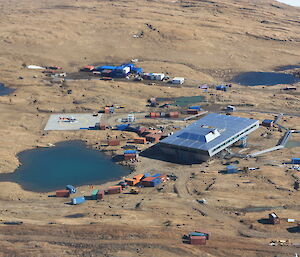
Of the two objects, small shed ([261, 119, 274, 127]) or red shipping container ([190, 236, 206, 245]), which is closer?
red shipping container ([190, 236, 206, 245])

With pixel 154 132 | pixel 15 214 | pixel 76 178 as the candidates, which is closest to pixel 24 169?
pixel 76 178

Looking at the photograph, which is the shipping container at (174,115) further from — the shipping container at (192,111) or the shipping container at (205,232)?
the shipping container at (205,232)

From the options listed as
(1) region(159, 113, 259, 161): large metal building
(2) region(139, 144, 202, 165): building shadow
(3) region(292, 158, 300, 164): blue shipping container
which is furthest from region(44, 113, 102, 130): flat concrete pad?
(3) region(292, 158, 300, 164): blue shipping container

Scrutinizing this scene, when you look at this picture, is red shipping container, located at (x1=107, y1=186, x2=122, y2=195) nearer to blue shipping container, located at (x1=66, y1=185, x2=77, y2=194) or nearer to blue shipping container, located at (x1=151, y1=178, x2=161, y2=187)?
blue shipping container, located at (x1=66, y1=185, x2=77, y2=194)

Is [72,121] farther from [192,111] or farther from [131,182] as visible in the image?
[131,182]

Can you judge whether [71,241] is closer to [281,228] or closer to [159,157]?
[281,228]

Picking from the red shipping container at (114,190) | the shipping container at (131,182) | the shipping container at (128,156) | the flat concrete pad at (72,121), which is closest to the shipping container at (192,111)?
the flat concrete pad at (72,121)
